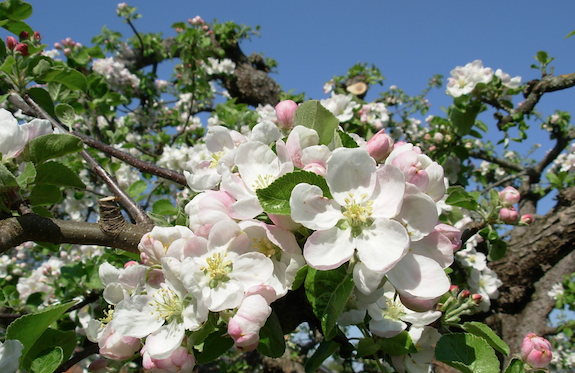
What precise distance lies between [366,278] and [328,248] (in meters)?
0.08

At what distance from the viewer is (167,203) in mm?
1366

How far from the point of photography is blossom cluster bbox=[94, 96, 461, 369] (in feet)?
2.16

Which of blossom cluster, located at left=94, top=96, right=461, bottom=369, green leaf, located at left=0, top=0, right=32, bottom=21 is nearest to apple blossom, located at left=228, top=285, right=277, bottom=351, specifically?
blossom cluster, located at left=94, top=96, right=461, bottom=369

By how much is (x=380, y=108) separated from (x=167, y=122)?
297 cm

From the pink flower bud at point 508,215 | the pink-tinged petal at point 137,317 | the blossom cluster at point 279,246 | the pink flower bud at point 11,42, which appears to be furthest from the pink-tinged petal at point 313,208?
the pink flower bud at point 11,42

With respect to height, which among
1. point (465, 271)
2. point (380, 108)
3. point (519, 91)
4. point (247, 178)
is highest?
point (519, 91)

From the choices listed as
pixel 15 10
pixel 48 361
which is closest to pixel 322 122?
pixel 48 361

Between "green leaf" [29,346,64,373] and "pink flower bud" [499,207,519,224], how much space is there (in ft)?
5.14

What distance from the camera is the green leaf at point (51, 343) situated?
Result: 82 cm

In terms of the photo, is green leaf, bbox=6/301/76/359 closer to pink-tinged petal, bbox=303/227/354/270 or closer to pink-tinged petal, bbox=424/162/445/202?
pink-tinged petal, bbox=303/227/354/270

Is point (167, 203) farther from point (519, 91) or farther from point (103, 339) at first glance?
point (519, 91)

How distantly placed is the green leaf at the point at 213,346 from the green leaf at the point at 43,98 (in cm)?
131

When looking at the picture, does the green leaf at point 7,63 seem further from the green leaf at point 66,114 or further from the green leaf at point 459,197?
the green leaf at point 459,197

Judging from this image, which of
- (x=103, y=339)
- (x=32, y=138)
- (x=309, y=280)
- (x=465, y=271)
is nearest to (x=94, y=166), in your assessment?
(x=32, y=138)
